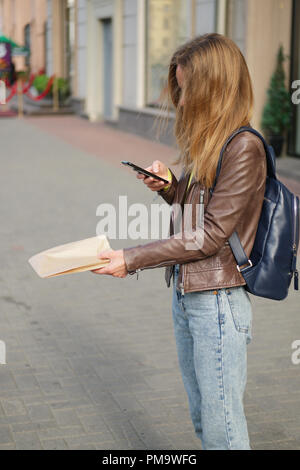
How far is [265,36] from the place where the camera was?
514 inches

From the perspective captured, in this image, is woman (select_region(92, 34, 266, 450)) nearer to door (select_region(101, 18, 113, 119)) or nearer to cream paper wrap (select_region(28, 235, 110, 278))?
cream paper wrap (select_region(28, 235, 110, 278))

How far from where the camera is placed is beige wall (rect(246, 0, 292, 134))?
42.5 feet

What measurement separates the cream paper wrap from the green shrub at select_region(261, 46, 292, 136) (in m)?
11.0

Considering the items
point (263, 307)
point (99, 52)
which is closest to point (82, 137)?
point (99, 52)

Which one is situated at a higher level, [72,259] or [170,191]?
[170,191]

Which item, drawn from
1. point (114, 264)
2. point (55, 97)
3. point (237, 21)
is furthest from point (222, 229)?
point (55, 97)

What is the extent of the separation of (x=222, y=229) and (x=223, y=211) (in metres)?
0.06

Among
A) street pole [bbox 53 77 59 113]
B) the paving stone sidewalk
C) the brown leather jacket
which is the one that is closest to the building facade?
street pole [bbox 53 77 59 113]

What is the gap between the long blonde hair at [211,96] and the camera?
240 centimetres

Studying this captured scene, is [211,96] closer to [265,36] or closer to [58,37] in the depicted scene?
[265,36]

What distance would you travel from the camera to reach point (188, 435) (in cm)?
359

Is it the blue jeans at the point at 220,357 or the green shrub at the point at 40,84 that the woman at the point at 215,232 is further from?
the green shrub at the point at 40,84

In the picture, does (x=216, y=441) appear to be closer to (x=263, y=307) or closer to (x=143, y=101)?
(x=263, y=307)

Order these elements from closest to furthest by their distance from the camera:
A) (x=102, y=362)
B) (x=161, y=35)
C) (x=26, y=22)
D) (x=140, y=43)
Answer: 1. (x=102, y=362)
2. (x=161, y=35)
3. (x=140, y=43)
4. (x=26, y=22)
